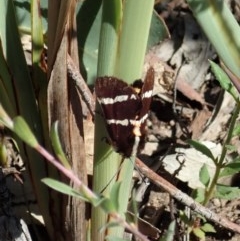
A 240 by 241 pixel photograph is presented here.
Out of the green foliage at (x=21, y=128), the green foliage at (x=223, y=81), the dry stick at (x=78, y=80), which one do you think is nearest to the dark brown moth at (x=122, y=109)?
the dry stick at (x=78, y=80)

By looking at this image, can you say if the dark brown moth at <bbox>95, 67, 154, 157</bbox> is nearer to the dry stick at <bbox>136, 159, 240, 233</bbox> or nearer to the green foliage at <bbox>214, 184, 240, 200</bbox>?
the dry stick at <bbox>136, 159, 240, 233</bbox>

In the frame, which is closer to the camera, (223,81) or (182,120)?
(223,81)

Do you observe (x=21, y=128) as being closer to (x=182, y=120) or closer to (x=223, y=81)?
(x=223, y=81)

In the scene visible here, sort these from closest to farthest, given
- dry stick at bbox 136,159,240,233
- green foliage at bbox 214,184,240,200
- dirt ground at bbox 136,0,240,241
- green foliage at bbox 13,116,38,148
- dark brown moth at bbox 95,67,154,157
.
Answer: green foliage at bbox 13,116,38,148
dark brown moth at bbox 95,67,154,157
dry stick at bbox 136,159,240,233
green foliage at bbox 214,184,240,200
dirt ground at bbox 136,0,240,241

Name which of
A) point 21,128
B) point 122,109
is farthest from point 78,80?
point 21,128

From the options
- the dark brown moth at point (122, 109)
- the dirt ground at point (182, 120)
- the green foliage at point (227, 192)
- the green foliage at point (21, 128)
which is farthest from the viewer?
the dirt ground at point (182, 120)

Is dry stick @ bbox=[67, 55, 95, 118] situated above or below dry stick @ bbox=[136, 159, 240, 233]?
above

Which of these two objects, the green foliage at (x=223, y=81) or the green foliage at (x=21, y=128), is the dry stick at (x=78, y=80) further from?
the green foliage at (x=21, y=128)

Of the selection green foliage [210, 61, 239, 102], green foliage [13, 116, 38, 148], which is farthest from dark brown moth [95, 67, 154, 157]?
green foliage [13, 116, 38, 148]

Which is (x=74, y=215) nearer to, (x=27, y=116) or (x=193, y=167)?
(x=27, y=116)

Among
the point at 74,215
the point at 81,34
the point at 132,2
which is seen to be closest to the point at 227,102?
the point at 81,34

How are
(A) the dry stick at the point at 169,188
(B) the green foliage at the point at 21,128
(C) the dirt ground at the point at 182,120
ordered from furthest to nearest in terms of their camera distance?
(C) the dirt ground at the point at 182,120 < (A) the dry stick at the point at 169,188 < (B) the green foliage at the point at 21,128
